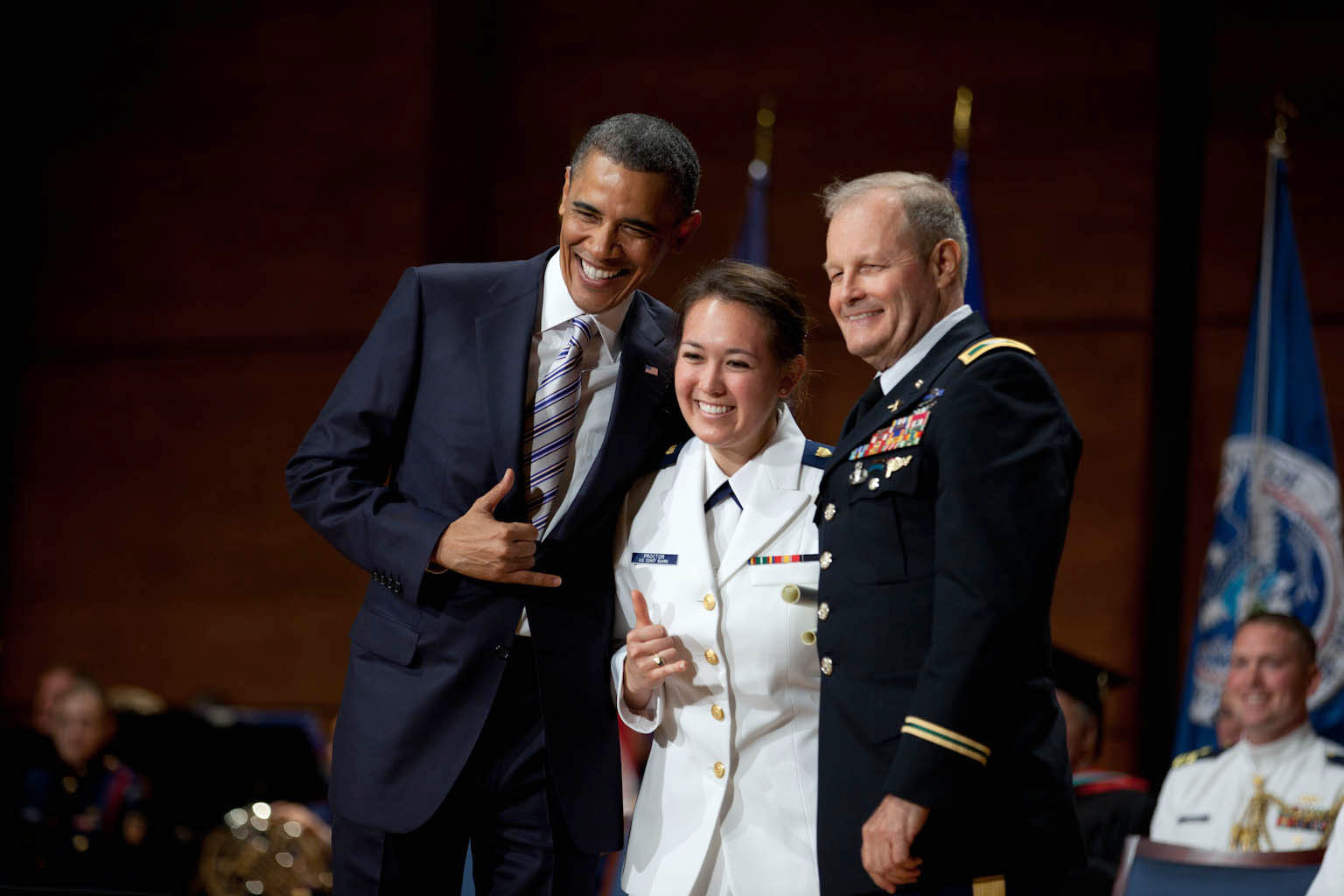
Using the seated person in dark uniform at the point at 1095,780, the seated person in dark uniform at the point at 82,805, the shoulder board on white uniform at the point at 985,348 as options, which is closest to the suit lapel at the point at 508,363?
the shoulder board on white uniform at the point at 985,348

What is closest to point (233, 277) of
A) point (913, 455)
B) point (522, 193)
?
point (522, 193)

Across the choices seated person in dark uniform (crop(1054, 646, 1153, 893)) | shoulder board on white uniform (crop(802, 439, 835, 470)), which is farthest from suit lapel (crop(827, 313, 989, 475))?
seated person in dark uniform (crop(1054, 646, 1153, 893))

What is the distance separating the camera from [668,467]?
2197 mm

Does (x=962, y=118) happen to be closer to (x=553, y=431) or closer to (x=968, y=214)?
(x=968, y=214)

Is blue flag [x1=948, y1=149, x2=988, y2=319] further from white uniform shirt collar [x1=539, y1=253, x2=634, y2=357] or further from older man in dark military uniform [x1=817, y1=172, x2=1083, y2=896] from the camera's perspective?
older man in dark military uniform [x1=817, y1=172, x2=1083, y2=896]

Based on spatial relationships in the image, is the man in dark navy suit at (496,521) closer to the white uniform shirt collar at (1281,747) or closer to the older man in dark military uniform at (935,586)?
the older man in dark military uniform at (935,586)

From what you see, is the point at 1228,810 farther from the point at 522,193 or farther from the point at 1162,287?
the point at 522,193

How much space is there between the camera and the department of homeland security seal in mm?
4551

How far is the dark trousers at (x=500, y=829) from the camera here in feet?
6.76

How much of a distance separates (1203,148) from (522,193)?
2.87 metres

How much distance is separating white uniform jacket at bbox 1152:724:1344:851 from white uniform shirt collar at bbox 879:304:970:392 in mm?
2694

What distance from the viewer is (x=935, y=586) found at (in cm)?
168

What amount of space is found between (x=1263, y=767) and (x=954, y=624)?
295 cm

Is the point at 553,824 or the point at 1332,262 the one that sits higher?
the point at 1332,262
